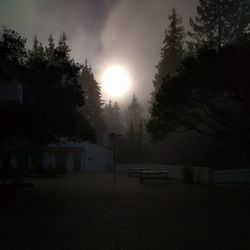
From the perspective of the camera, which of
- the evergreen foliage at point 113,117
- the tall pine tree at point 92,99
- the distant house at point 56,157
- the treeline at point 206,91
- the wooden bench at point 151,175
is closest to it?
the treeline at point 206,91

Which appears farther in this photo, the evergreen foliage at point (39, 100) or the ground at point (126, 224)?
the evergreen foliage at point (39, 100)

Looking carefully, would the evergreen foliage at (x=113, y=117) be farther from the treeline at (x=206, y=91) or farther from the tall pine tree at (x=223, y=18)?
the treeline at (x=206, y=91)

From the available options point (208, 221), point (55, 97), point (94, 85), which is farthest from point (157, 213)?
point (94, 85)

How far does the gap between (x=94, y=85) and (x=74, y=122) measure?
79.6m

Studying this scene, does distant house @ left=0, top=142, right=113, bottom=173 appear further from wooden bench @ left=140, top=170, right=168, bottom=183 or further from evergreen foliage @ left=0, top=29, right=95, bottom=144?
evergreen foliage @ left=0, top=29, right=95, bottom=144

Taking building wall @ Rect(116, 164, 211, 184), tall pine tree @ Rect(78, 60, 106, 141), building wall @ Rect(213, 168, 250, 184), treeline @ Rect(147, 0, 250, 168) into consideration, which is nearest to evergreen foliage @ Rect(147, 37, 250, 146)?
A: treeline @ Rect(147, 0, 250, 168)

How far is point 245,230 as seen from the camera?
10523mm

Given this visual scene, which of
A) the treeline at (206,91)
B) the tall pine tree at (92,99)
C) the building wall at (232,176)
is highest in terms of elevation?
the tall pine tree at (92,99)

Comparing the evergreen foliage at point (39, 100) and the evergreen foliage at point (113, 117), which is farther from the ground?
the evergreen foliage at point (113, 117)

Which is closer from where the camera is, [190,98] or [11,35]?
[11,35]

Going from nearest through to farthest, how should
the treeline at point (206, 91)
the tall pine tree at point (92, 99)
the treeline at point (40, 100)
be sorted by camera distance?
the treeline at point (40, 100) → the treeline at point (206, 91) → the tall pine tree at point (92, 99)

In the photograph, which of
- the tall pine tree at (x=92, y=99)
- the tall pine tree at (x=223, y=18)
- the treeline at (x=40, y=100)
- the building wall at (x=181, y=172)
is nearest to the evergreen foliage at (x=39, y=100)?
the treeline at (x=40, y=100)

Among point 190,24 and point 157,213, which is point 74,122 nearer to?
point 157,213

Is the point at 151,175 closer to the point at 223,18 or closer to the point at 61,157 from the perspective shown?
the point at 61,157
